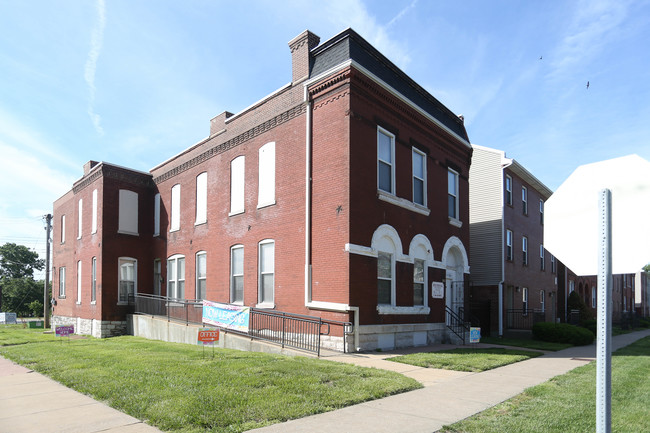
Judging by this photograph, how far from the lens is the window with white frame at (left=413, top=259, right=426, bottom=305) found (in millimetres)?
16812

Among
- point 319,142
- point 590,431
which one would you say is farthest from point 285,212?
point 590,431

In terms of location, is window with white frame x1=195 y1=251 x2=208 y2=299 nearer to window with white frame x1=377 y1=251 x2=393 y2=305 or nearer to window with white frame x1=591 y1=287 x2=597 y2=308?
window with white frame x1=377 y1=251 x2=393 y2=305

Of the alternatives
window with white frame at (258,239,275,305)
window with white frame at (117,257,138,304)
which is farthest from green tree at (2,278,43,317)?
window with white frame at (258,239,275,305)

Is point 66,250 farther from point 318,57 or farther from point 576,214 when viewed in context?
point 576,214

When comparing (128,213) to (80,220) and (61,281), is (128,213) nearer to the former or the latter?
(80,220)

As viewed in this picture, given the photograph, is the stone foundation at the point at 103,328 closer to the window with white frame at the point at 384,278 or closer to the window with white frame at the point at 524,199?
the window with white frame at the point at 384,278

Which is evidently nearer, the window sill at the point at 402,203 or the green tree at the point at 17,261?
the window sill at the point at 402,203

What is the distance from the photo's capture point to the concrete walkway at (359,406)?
6.30m

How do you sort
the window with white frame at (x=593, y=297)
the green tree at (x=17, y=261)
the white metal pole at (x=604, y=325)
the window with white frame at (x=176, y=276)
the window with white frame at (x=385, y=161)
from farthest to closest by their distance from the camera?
the green tree at (x=17, y=261), the window with white frame at (x=593, y=297), the window with white frame at (x=176, y=276), the window with white frame at (x=385, y=161), the white metal pole at (x=604, y=325)

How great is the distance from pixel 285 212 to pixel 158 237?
11888mm

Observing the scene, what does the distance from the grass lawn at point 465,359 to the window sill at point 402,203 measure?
487 centimetres

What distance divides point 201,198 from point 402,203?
10173mm

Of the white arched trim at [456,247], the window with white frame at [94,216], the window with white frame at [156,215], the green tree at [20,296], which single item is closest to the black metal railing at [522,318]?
the white arched trim at [456,247]

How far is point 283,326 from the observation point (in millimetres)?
12922
